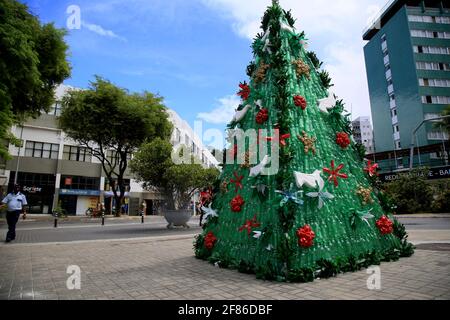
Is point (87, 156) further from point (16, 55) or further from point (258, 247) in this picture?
point (258, 247)

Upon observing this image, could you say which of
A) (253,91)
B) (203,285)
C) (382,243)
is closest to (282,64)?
(253,91)

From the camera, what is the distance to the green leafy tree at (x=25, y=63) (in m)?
11.1

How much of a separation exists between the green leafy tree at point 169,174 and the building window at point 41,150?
25818mm

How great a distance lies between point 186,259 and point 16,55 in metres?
10.7

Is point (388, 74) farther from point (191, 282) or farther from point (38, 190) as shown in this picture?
point (38, 190)

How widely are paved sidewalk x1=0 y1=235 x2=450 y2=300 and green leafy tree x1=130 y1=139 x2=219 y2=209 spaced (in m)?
8.52

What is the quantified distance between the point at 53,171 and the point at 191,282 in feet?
124

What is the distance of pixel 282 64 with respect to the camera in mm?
5941

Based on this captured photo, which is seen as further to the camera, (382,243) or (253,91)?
(253,91)

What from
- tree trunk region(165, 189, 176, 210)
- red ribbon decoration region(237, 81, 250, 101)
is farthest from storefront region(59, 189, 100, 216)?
red ribbon decoration region(237, 81, 250, 101)

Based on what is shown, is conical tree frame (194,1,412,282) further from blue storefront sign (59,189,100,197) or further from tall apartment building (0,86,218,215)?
blue storefront sign (59,189,100,197)

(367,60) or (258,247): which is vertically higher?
(367,60)

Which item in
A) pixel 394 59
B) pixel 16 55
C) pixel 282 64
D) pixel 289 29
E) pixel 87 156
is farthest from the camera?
pixel 394 59

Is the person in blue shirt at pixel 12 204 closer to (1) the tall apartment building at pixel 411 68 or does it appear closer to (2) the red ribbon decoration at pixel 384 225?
(2) the red ribbon decoration at pixel 384 225
